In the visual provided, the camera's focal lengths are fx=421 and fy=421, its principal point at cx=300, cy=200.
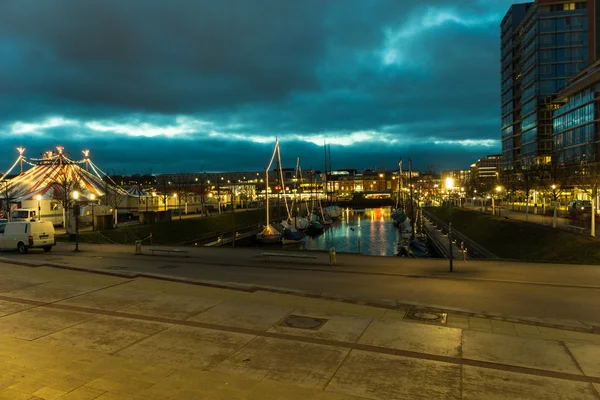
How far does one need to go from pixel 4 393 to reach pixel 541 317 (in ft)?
38.7

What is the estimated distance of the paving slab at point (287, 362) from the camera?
732 centimetres

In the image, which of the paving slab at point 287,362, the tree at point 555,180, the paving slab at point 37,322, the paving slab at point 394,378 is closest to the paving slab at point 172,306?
the paving slab at point 37,322

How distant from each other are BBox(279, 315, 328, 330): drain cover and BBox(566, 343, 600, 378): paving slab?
209 inches

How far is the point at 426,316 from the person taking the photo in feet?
36.2

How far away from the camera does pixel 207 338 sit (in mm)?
9352

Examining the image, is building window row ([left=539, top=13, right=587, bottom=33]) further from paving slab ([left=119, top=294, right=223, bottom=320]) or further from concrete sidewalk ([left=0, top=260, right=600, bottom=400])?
paving slab ([left=119, top=294, right=223, bottom=320])

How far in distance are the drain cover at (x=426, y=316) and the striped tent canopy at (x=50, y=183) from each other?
4195cm

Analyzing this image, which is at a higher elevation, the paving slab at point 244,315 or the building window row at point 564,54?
the building window row at point 564,54

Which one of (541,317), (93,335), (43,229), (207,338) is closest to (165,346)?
(207,338)

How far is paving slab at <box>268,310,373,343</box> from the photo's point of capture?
941 centimetres

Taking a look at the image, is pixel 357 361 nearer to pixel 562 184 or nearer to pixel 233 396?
pixel 233 396

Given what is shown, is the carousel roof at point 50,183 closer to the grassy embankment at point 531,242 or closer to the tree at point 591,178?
the grassy embankment at point 531,242

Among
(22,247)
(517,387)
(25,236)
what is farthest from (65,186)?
(517,387)

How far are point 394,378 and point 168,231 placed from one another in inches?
1633
